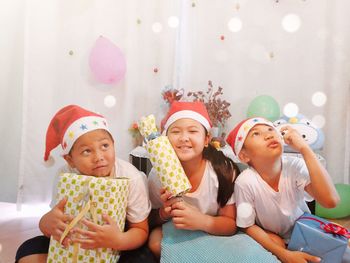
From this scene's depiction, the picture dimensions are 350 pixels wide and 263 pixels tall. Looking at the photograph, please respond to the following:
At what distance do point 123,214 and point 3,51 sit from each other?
1.80m

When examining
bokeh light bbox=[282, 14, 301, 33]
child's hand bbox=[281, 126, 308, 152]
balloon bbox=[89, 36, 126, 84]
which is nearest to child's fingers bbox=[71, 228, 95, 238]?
child's hand bbox=[281, 126, 308, 152]

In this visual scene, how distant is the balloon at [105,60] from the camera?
2.23m

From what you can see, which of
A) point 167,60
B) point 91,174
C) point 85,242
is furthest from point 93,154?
point 167,60

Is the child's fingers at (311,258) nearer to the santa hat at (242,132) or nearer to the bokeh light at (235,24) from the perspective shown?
the santa hat at (242,132)

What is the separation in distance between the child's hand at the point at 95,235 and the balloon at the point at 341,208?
1.51m

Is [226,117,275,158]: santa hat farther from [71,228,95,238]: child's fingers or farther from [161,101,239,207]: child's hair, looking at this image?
[71,228,95,238]: child's fingers

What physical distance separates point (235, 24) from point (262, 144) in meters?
1.51

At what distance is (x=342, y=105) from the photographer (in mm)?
2234

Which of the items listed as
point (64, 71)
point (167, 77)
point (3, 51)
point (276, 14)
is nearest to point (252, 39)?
point (276, 14)

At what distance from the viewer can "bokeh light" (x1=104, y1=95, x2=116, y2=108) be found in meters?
2.47

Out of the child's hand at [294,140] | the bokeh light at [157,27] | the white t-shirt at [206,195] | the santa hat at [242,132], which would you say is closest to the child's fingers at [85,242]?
the white t-shirt at [206,195]

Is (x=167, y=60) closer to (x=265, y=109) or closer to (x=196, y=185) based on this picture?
(x=265, y=109)

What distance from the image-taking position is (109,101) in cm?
248

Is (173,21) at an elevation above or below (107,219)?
above
